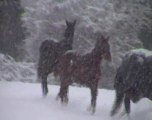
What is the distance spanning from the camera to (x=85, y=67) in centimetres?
535

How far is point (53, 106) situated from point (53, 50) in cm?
81

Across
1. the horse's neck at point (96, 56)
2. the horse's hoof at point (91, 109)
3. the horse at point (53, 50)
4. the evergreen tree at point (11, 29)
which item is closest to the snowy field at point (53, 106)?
the horse's hoof at point (91, 109)

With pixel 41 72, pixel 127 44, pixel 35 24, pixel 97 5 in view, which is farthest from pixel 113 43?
pixel 41 72

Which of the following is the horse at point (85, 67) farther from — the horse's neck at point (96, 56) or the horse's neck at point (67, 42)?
the horse's neck at point (67, 42)

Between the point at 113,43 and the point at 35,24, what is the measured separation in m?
2.21

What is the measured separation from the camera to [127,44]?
463 inches

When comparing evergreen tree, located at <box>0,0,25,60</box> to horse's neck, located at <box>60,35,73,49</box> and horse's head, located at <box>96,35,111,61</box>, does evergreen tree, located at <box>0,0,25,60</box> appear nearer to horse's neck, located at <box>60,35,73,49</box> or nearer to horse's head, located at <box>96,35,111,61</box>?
horse's neck, located at <box>60,35,73,49</box>

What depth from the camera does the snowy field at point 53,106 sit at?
5098 mm

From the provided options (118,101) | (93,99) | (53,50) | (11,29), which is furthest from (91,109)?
(11,29)

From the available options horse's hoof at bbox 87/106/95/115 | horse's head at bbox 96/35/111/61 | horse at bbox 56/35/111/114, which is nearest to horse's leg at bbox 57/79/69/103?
horse at bbox 56/35/111/114

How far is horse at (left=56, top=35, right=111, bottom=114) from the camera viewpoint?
530cm

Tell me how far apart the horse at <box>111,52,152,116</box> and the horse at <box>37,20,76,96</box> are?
3.21ft

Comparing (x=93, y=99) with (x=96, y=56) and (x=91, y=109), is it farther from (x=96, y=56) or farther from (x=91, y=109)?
(x=96, y=56)

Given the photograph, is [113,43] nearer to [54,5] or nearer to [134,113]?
[54,5]
